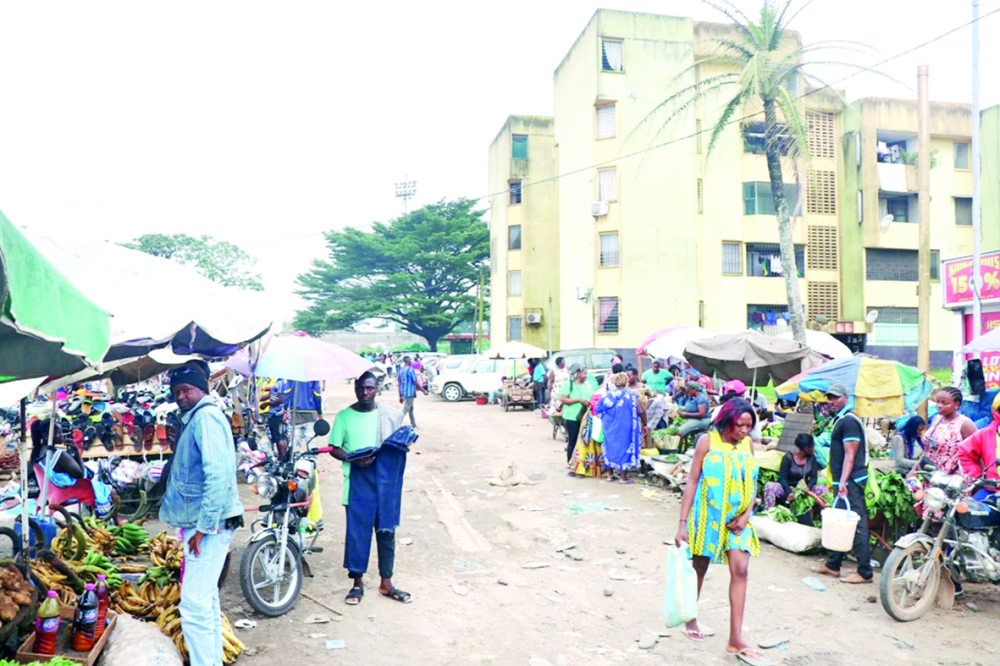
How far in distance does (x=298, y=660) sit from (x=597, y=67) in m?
30.1

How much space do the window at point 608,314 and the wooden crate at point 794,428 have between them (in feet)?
76.0

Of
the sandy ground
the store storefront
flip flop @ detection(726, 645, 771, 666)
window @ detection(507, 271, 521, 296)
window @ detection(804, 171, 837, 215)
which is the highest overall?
window @ detection(804, 171, 837, 215)

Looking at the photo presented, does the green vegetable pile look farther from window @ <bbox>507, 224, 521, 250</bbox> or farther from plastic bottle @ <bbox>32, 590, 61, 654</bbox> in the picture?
window @ <bbox>507, 224, 521, 250</bbox>

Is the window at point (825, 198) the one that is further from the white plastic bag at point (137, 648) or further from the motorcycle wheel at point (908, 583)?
the white plastic bag at point (137, 648)

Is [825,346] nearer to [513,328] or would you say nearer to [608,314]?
[608,314]

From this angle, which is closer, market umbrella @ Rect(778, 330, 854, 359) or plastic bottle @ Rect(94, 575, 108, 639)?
plastic bottle @ Rect(94, 575, 108, 639)

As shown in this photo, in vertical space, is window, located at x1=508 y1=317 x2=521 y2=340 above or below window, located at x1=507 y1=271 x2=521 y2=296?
below

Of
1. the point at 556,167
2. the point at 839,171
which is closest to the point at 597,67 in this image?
the point at 556,167

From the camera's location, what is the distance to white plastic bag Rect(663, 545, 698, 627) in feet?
16.3

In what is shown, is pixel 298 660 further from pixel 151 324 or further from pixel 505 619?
pixel 151 324

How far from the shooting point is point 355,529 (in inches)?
238

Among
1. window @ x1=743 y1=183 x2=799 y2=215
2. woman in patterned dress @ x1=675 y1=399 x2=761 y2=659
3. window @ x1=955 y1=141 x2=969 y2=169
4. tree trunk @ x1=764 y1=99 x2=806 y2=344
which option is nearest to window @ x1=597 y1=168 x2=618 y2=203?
window @ x1=743 y1=183 x2=799 y2=215

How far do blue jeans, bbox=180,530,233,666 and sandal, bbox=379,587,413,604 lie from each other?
196 cm

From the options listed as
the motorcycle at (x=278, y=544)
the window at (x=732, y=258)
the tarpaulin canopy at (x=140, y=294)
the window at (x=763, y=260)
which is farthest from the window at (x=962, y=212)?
the tarpaulin canopy at (x=140, y=294)
